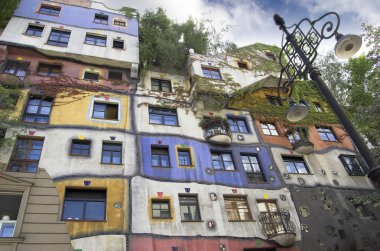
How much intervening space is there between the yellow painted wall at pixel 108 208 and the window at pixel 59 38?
928 cm

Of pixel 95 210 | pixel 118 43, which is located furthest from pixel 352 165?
pixel 118 43

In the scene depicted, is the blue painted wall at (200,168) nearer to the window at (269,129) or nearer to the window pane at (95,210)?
the window at (269,129)

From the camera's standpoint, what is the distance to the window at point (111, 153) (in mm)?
12531

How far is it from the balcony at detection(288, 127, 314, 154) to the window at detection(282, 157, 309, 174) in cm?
49

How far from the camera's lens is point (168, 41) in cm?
1888

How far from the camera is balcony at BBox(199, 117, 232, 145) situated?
14.7 m

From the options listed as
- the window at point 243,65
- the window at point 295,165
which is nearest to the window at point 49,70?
the window at point 243,65

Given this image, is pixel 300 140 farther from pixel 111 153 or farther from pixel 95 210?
pixel 95 210

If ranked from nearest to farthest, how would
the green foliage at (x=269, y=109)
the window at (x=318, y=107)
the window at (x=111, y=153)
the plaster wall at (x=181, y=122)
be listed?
the window at (x=111, y=153)
the plaster wall at (x=181, y=122)
the green foliage at (x=269, y=109)
the window at (x=318, y=107)

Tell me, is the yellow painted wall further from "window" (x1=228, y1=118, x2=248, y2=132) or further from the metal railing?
"window" (x1=228, y1=118, x2=248, y2=132)

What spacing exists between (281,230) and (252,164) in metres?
3.70

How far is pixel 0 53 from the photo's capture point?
15.0 m

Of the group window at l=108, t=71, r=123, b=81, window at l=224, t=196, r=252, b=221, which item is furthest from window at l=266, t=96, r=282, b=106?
window at l=108, t=71, r=123, b=81

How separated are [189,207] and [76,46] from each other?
11.1 m
